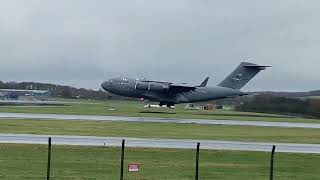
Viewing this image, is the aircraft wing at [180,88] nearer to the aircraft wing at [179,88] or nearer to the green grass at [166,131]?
the aircraft wing at [179,88]

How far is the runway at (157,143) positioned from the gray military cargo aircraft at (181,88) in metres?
50.1

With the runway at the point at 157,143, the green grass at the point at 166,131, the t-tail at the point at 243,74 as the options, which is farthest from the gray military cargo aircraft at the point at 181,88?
the runway at the point at 157,143

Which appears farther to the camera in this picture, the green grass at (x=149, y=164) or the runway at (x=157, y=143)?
the runway at (x=157, y=143)

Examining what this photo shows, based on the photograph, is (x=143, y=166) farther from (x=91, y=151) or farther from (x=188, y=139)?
(x=188, y=139)

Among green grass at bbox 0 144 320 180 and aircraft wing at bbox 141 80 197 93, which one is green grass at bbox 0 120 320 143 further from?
aircraft wing at bbox 141 80 197 93

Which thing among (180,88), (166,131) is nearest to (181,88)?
(180,88)

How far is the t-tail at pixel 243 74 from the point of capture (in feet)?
300

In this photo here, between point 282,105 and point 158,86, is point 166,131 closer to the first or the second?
point 158,86

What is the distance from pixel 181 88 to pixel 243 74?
876cm

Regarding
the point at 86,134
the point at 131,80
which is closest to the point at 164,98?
the point at 131,80

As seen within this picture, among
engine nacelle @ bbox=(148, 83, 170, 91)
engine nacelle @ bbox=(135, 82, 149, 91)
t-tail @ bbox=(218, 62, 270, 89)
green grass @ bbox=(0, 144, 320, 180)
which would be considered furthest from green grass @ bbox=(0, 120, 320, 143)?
t-tail @ bbox=(218, 62, 270, 89)

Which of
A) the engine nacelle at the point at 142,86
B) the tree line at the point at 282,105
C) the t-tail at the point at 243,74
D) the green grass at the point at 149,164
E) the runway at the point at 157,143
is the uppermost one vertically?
the t-tail at the point at 243,74

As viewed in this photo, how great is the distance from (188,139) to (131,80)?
49.9 metres

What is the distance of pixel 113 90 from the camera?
8912 centimetres
